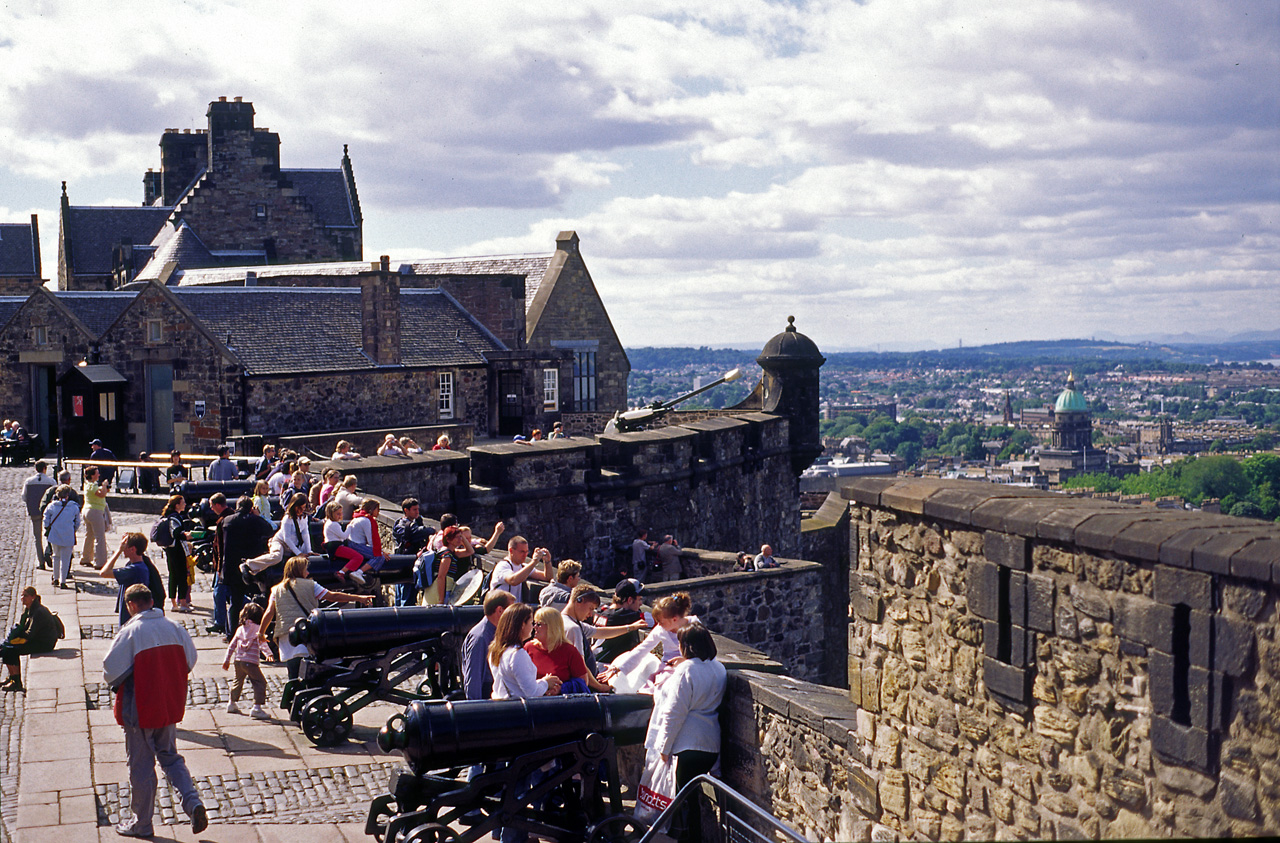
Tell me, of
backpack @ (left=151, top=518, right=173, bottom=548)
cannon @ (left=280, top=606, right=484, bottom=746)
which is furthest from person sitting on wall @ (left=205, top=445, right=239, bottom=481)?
cannon @ (left=280, top=606, right=484, bottom=746)

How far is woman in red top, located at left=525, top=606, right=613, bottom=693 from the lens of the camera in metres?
7.26

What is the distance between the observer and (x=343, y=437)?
25031 mm

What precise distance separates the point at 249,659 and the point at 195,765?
1195 millimetres

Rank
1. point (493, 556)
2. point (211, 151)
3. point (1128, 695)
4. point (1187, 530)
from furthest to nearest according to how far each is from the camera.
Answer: point (211, 151)
point (493, 556)
point (1128, 695)
point (1187, 530)

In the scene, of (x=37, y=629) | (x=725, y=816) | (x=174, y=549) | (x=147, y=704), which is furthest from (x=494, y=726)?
(x=174, y=549)

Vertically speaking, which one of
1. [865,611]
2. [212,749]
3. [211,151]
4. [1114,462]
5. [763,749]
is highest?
[211,151]

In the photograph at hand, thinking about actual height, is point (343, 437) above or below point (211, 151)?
below

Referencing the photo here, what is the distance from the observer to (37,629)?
1081 cm

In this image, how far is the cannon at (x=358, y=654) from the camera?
880cm

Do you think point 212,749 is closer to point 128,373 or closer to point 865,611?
point 865,611

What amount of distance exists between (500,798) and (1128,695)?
3808 mm

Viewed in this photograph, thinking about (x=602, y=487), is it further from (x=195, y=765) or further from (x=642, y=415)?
(x=195, y=765)

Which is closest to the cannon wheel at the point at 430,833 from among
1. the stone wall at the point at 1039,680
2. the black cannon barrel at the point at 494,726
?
the black cannon barrel at the point at 494,726

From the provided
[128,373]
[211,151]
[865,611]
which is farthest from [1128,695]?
[211,151]
